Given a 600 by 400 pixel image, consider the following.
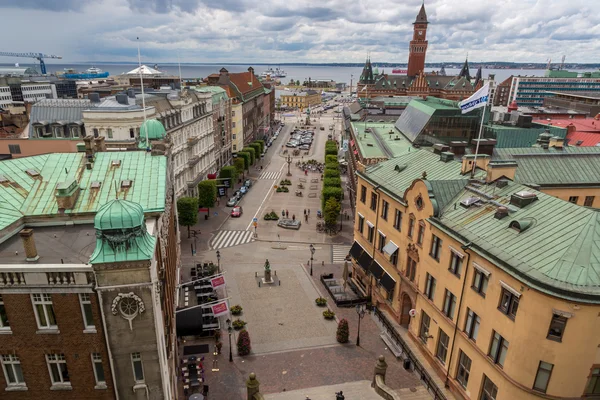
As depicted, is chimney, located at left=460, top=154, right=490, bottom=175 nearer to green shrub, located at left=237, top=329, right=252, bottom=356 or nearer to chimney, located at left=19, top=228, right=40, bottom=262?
green shrub, located at left=237, top=329, right=252, bottom=356

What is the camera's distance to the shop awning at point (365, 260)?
158 ft

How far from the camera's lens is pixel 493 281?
91.5ft

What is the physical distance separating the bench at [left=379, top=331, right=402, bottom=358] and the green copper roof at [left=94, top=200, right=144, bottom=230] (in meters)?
28.4

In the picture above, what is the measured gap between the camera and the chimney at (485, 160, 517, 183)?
118 feet

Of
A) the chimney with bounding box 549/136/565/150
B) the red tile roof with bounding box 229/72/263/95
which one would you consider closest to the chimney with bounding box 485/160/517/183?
the chimney with bounding box 549/136/565/150

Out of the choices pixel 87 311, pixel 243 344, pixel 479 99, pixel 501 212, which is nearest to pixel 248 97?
pixel 479 99

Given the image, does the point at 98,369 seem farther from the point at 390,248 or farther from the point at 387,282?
the point at 387,282

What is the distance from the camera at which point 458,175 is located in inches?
1581

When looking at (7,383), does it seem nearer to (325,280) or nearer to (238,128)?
(325,280)

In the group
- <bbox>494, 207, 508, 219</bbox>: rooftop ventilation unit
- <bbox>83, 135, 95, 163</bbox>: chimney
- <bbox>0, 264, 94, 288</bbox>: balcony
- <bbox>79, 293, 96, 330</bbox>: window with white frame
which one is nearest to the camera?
<bbox>0, 264, 94, 288</bbox>: balcony

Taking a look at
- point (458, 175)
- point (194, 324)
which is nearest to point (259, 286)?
point (194, 324)

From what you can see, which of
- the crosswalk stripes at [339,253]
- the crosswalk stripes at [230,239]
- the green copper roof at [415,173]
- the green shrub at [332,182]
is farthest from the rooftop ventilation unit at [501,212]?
the green shrub at [332,182]

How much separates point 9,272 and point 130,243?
6132mm

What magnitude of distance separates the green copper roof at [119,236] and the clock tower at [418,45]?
618ft
